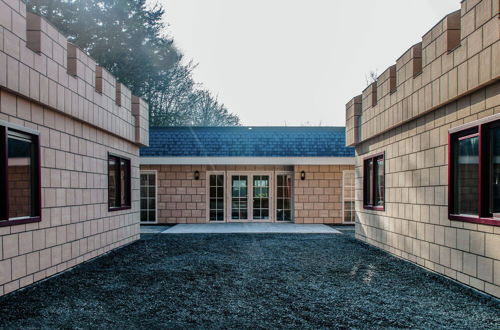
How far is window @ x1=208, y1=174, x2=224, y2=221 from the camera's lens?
43.2 feet

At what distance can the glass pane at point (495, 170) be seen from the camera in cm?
434

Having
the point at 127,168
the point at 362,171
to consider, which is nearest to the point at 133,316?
the point at 127,168

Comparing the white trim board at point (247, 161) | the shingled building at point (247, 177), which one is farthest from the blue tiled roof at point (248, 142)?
the white trim board at point (247, 161)

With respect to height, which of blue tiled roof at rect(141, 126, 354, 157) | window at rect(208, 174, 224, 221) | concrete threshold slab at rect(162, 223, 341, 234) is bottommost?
concrete threshold slab at rect(162, 223, 341, 234)

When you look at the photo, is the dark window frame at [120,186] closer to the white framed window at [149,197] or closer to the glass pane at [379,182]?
the white framed window at [149,197]

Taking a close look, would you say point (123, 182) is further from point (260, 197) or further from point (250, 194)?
point (260, 197)

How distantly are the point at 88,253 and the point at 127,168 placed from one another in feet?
9.05

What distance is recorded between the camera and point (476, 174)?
4734 mm

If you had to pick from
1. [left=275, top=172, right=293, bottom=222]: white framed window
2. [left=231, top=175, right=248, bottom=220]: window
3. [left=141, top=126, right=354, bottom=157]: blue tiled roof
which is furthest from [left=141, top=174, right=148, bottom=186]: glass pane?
[left=275, top=172, right=293, bottom=222]: white framed window

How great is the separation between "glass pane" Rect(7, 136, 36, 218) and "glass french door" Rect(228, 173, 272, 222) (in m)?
8.39

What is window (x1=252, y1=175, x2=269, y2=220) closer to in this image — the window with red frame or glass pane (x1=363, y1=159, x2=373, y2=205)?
glass pane (x1=363, y1=159, x2=373, y2=205)

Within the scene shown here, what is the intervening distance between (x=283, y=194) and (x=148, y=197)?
4.63 meters

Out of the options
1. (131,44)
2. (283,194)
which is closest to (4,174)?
(283,194)

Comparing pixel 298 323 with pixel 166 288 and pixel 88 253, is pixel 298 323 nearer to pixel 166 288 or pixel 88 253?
pixel 166 288
